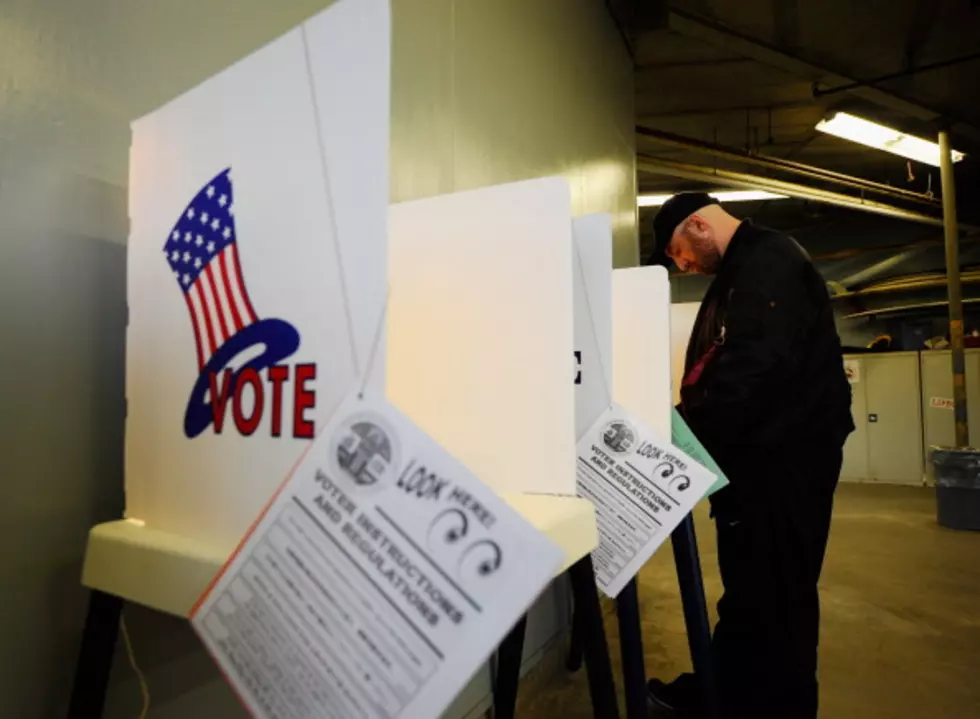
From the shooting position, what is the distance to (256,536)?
453 millimetres

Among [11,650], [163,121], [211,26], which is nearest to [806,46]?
[211,26]

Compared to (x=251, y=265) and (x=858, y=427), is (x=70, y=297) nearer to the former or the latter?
(x=251, y=265)

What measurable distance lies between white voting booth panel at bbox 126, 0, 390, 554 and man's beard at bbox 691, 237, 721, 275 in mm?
1365

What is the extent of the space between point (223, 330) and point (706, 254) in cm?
142

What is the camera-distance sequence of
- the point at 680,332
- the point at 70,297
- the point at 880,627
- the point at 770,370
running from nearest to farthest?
the point at 70,297
the point at 770,370
the point at 680,332
the point at 880,627

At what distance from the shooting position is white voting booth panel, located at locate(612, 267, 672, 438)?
1056 millimetres

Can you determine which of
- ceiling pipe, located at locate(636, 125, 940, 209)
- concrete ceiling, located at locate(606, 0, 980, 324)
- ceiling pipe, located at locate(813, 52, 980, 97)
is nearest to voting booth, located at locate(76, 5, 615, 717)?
concrete ceiling, located at locate(606, 0, 980, 324)

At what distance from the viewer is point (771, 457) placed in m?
1.43

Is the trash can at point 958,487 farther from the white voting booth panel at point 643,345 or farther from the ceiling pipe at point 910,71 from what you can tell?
the white voting booth panel at point 643,345

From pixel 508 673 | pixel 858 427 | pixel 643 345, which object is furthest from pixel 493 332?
pixel 858 427

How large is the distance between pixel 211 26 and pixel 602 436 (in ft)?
2.42

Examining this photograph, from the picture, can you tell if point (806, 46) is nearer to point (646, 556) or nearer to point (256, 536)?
point (646, 556)

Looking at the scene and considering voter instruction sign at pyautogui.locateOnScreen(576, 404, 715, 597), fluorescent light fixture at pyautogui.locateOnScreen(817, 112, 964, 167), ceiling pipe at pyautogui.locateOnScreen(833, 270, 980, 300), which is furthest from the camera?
ceiling pipe at pyautogui.locateOnScreen(833, 270, 980, 300)

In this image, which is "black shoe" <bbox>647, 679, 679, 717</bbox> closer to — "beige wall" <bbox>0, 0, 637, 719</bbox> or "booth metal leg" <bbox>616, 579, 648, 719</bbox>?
"booth metal leg" <bbox>616, 579, 648, 719</bbox>
